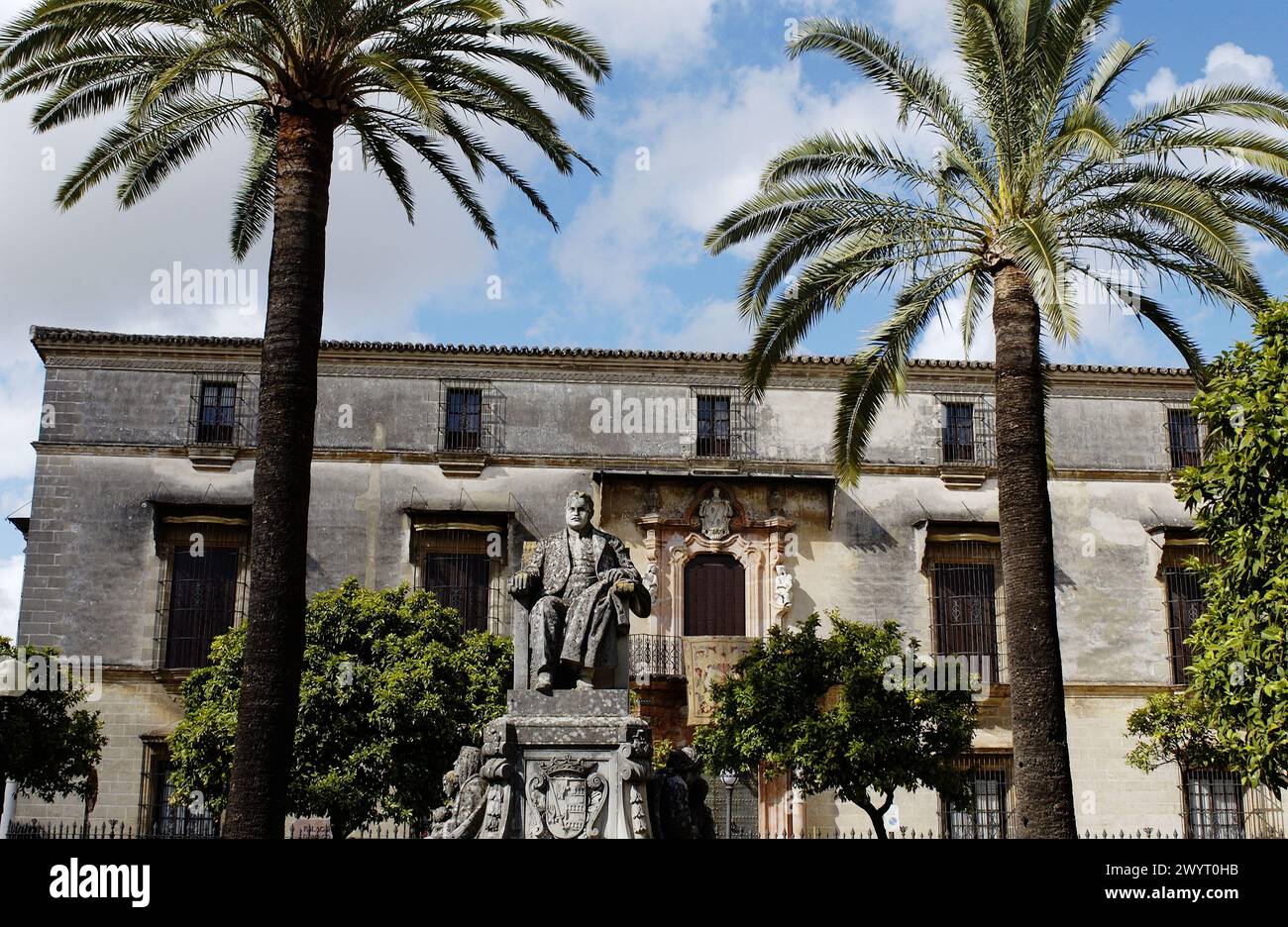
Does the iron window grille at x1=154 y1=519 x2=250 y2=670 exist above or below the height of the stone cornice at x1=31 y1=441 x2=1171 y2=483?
below

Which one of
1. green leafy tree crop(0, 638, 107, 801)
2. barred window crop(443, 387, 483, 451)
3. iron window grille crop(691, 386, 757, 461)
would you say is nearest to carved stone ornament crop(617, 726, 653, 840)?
green leafy tree crop(0, 638, 107, 801)

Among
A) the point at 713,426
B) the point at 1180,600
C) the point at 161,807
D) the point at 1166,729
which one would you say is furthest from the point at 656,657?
the point at 1180,600

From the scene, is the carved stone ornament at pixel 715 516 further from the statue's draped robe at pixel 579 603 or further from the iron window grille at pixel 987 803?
the statue's draped robe at pixel 579 603

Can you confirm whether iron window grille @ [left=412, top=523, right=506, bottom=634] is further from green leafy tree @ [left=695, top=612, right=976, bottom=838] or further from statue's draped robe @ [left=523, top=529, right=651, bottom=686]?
statue's draped robe @ [left=523, top=529, right=651, bottom=686]

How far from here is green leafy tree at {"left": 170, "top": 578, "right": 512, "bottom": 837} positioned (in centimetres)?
2109

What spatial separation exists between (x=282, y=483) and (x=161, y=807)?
53.7 feet

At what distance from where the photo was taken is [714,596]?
27531 mm

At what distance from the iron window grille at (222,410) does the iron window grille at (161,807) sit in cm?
573

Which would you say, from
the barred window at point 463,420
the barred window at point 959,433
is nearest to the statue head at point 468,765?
the barred window at point 463,420

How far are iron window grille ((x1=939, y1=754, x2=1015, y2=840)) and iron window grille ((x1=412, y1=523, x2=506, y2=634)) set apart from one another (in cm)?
897

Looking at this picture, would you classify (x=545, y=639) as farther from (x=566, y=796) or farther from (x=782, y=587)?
(x=782, y=587)

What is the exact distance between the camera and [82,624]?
2659 centimetres
